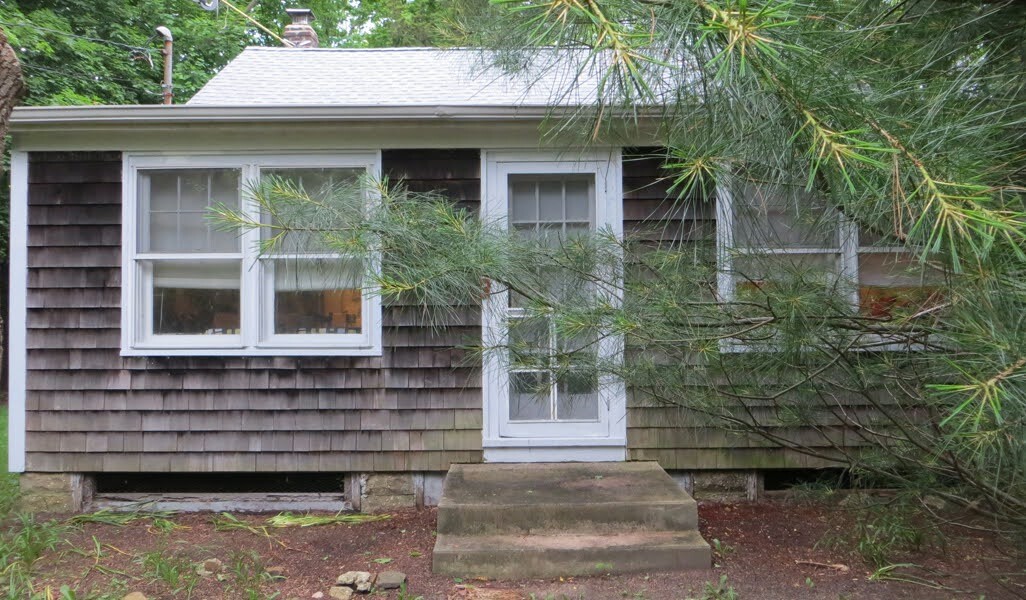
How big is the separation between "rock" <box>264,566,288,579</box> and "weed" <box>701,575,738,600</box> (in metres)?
2.20

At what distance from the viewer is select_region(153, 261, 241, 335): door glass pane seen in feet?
16.5

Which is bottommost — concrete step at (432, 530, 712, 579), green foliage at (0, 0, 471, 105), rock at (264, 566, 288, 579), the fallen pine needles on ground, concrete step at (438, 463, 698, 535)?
rock at (264, 566, 288, 579)

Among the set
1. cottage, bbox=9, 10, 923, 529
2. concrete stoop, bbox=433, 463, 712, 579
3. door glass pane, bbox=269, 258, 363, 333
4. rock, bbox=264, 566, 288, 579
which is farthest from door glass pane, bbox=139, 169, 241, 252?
concrete stoop, bbox=433, 463, 712, 579

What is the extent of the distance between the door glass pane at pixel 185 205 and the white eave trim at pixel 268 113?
47cm

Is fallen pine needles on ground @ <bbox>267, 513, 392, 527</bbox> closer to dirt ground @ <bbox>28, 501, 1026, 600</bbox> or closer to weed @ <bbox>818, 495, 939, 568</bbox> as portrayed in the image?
dirt ground @ <bbox>28, 501, 1026, 600</bbox>

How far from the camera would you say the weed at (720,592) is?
3.28m

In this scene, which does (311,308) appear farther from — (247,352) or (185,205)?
(185,205)

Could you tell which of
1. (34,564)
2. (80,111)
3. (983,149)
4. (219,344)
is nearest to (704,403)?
(983,149)

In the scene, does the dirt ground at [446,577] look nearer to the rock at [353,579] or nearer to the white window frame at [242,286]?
the rock at [353,579]

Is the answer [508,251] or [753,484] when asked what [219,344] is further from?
[753,484]

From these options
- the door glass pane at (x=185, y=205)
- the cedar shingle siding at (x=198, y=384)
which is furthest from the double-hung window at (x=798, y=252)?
the door glass pane at (x=185, y=205)

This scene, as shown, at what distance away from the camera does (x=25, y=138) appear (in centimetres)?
483

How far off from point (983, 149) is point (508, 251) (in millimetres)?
1668

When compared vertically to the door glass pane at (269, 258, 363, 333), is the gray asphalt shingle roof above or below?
above
